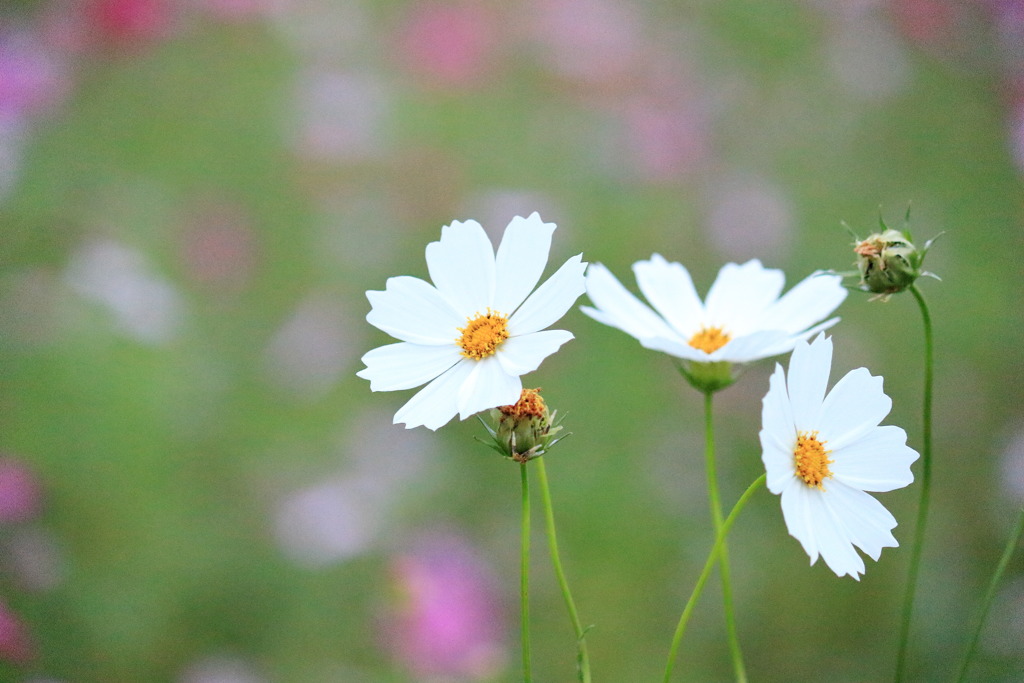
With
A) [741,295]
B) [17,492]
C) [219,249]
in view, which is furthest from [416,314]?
[219,249]

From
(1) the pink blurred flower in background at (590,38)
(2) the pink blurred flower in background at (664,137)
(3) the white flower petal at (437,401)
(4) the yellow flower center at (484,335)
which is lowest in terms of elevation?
(3) the white flower petal at (437,401)

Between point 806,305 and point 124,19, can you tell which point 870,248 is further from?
point 124,19

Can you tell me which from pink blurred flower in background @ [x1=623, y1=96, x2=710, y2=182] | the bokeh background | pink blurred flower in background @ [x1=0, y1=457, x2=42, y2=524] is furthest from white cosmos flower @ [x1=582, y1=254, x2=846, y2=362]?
pink blurred flower in background @ [x1=623, y1=96, x2=710, y2=182]

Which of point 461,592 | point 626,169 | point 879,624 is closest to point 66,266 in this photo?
point 461,592

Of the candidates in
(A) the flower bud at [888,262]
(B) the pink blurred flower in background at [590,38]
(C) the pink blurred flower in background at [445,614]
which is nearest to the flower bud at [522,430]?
(A) the flower bud at [888,262]

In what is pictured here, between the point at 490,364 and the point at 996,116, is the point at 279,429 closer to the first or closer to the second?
the point at 490,364

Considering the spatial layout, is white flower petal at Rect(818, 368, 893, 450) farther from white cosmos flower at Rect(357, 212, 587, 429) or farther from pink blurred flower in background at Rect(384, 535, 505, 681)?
pink blurred flower in background at Rect(384, 535, 505, 681)

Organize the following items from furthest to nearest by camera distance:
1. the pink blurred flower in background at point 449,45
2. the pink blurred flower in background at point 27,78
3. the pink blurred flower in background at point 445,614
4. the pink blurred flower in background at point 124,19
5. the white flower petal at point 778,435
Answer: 1. the pink blurred flower in background at point 449,45
2. the pink blurred flower in background at point 124,19
3. the pink blurred flower in background at point 27,78
4. the pink blurred flower in background at point 445,614
5. the white flower petal at point 778,435

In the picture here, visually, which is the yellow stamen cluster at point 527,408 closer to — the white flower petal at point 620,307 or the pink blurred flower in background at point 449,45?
the white flower petal at point 620,307
